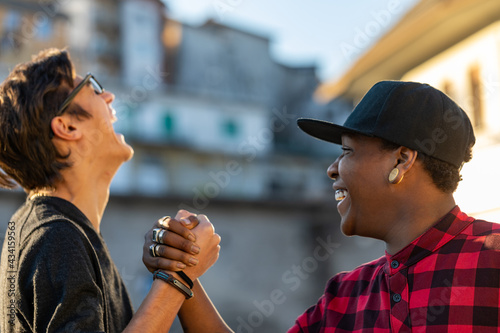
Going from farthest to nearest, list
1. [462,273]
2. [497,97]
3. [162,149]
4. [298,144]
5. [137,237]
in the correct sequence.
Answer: [298,144], [162,149], [137,237], [497,97], [462,273]

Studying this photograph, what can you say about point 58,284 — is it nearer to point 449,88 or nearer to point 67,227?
point 67,227

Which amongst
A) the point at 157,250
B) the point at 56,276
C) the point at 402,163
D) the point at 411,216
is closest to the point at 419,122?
the point at 402,163

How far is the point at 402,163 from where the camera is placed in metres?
2.22

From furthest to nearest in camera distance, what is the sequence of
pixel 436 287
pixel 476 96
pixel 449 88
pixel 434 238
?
pixel 449 88 < pixel 476 96 < pixel 434 238 < pixel 436 287

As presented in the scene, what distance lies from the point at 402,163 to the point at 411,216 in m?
0.22

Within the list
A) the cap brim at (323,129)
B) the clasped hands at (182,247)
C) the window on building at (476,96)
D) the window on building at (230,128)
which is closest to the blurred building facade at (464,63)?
the window on building at (476,96)

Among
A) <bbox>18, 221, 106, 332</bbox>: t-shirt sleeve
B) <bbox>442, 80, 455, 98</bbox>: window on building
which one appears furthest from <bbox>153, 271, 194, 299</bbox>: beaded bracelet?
<bbox>442, 80, 455, 98</bbox>: window on building

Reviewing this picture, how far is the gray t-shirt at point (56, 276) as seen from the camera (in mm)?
1915

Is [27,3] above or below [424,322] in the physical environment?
above

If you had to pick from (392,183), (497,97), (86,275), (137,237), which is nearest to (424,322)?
(392,183)

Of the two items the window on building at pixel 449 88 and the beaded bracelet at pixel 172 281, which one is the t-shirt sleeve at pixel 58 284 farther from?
the window on building at pixel 449 88

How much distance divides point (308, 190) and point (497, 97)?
2690cm

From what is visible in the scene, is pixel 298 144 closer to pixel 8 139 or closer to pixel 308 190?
pixel 308 190

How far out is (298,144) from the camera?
39031mm
